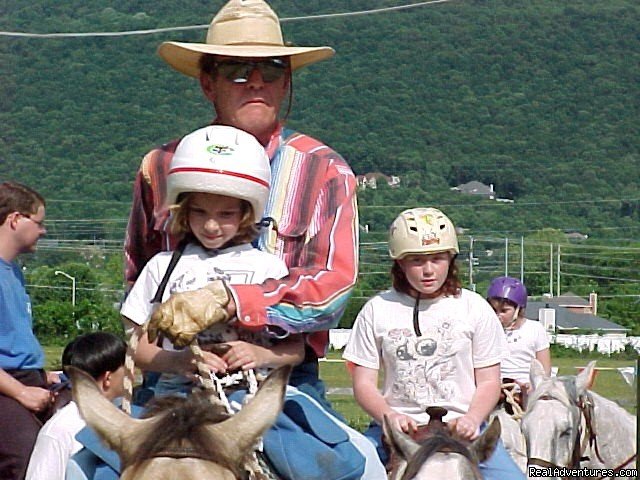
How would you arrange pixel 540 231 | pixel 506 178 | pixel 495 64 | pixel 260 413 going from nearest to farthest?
pixel 260 413 → pixel 540 231 → pixel 506 178 → pixel 495 64

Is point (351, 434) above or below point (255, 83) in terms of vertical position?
below

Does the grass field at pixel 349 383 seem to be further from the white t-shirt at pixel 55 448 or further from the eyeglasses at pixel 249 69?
the eyeglasses at pixel 249 69

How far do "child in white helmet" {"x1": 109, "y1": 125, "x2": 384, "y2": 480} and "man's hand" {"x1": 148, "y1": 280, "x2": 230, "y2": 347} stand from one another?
0.15 ft

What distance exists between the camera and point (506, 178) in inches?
3366

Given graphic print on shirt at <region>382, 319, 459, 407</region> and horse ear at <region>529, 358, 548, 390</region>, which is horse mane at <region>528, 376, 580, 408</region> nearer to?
horse ear at <region>529, 358, 548, 390</region>

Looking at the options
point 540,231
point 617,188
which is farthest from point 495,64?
point 540,231

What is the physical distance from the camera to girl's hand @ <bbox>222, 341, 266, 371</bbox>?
3.89m

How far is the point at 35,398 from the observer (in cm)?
717

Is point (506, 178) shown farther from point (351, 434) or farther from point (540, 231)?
point (351, 434)

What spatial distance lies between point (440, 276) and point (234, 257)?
2.60m

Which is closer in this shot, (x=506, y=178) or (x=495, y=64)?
(x=506, y=178)

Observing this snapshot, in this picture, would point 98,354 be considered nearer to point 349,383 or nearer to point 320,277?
point 320,277

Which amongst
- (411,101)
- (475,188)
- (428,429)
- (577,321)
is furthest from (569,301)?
(411,101)

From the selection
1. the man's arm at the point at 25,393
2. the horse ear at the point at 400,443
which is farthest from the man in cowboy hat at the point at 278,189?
the man's arm at the point at 25,393
